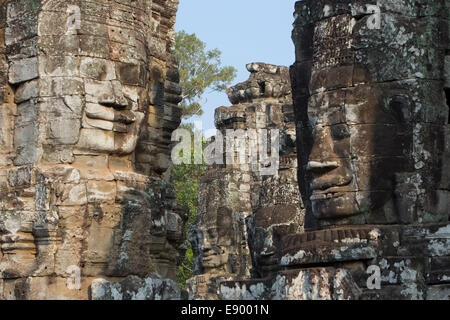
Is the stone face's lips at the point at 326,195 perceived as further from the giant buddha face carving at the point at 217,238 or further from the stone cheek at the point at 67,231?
the giant buddha face carving at the point at 217,238

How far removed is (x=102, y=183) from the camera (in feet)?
34.9

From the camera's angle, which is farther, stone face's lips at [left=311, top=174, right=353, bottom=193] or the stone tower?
stone face's lips at [left=311, top=174, right=353, bottom=193]

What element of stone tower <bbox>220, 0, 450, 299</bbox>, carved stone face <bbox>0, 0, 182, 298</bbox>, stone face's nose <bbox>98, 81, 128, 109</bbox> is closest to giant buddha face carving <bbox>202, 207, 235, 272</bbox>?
carved stone face <bbox>0, 0, 182, 298</bbox>

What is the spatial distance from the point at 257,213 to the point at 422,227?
6986 mm

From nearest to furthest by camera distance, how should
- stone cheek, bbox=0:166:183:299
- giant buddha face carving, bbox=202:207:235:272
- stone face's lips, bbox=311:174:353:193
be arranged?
1. stone face's lips, bbox=311:174:353:193
2. stone cheek, bbox=0:166:183:299
3. giant buddha face carving, bbox=202:207:235:272

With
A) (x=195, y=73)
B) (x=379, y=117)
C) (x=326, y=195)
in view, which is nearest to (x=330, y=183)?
(x=326, y=195)

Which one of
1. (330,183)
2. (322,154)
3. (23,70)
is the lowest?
(330,183)

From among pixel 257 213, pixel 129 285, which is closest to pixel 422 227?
pixel 129 285

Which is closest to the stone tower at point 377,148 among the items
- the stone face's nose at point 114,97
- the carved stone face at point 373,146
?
the carved stone face at point 373,146

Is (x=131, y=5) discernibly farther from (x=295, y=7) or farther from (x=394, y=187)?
(x=394, y=187)

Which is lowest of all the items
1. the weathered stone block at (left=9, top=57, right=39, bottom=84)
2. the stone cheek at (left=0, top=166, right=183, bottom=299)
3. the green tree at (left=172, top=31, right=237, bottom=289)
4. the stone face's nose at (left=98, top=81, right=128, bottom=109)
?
the stone cheek at (left=0, top=166, right=183, bottom=299)

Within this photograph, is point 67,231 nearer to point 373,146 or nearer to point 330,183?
point 330,183

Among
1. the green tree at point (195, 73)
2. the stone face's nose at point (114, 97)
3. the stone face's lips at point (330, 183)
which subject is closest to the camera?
the stone face's lips at point (330, 183)

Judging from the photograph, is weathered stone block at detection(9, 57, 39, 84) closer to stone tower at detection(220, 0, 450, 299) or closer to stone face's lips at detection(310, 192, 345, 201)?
stone tower at detection(220, 0, 450, 299)
